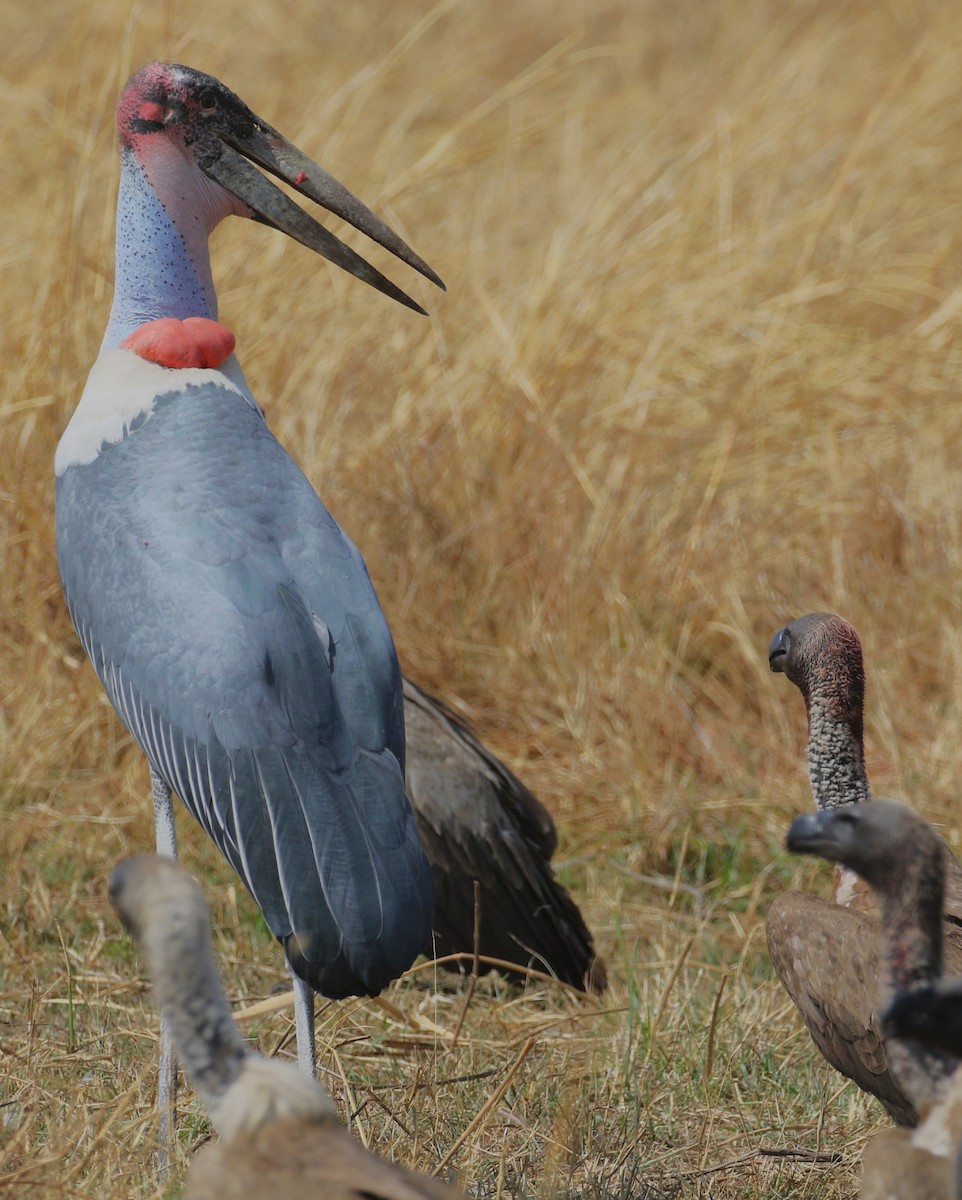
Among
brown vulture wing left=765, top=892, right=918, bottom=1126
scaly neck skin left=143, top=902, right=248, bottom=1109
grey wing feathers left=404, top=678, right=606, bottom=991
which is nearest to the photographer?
scaly neck skin left=143, top=902, right=248, bottom=1109

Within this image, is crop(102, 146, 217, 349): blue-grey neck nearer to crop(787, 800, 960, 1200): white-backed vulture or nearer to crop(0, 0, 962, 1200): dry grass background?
crop(0, 0, 962, 1200): dry grass background

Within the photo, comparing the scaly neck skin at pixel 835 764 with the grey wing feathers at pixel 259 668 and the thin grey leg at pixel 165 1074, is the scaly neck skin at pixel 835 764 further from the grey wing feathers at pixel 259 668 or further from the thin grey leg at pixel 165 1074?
the thin grey leg at pixel 165 1074

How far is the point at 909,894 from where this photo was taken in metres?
2.44

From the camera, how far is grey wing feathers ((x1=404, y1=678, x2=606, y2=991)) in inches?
171

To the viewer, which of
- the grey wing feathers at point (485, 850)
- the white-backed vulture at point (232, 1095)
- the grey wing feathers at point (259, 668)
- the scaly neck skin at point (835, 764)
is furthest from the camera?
the grey wing feathers at point (485, 850)

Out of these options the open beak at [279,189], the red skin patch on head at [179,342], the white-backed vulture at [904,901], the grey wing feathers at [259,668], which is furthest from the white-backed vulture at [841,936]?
the red skin patch on head at [179,342]

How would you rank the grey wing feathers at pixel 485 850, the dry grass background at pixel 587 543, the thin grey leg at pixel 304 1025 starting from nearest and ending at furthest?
1. the thin grey leg at pixel 304 1025
2. the dry grass background at pixel 587 543
3. the grey wing feathers at pixel 485 850

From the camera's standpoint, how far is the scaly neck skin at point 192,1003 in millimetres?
2334

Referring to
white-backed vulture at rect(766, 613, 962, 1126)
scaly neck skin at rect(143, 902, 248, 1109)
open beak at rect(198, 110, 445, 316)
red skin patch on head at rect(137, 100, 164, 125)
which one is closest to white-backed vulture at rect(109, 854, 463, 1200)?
scaly neck skin at rect(143, 902, 248, 1109)

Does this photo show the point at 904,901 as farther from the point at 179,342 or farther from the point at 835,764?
the point at 179,342

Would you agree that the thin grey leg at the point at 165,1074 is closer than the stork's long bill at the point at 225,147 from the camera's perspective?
Yes

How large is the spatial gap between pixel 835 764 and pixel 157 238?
1747 millimetres

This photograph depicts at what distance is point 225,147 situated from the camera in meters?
3.54

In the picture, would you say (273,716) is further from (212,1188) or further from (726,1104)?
(726,1104)
